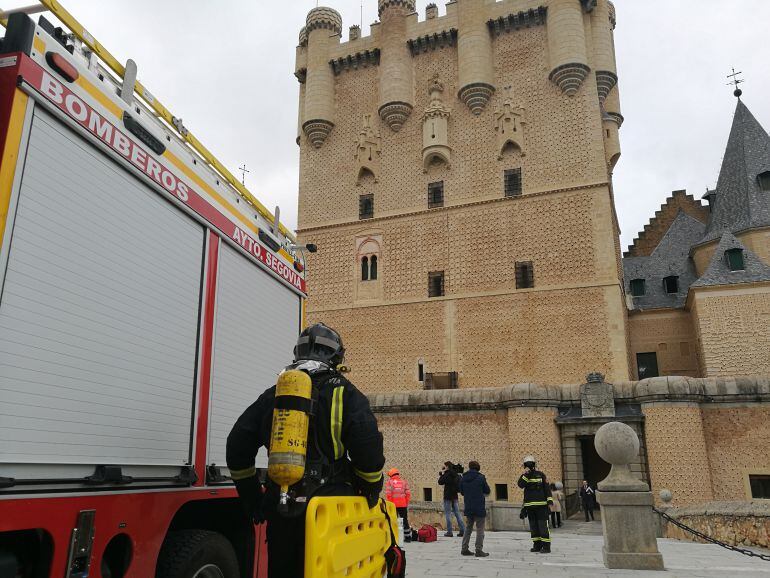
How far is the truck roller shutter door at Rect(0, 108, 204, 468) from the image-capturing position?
→ 3.01 meters

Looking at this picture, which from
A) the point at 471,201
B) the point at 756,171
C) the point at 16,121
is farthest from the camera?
the point at 756,171

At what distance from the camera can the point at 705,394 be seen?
17672 mm

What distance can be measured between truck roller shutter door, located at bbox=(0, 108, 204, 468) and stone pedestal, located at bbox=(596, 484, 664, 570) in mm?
6457

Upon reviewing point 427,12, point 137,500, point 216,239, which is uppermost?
point 427,12

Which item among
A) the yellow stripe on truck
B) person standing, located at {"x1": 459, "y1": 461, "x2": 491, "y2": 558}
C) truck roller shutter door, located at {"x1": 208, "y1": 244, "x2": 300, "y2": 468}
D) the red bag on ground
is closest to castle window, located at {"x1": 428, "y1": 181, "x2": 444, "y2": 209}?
the red bag on ground

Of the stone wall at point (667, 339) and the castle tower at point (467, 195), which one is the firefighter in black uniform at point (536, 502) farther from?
the stone wall at point (667, 339)

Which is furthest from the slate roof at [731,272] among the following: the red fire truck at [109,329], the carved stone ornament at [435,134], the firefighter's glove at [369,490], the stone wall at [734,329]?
the firefighter's glove at [369,490]

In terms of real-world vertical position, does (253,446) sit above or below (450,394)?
below

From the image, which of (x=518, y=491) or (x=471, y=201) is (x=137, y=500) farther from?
(x=471, y=201)

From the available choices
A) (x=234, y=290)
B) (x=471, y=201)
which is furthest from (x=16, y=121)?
(x=471, y=201)

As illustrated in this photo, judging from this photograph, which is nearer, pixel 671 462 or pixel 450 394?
pixel 671 462

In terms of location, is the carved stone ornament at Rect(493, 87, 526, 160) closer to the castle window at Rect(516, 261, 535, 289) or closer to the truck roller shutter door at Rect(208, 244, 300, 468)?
the castle window at Rect(516, 261, 535, 289)

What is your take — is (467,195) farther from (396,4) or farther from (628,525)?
(628,525)

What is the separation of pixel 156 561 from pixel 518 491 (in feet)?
54.4
